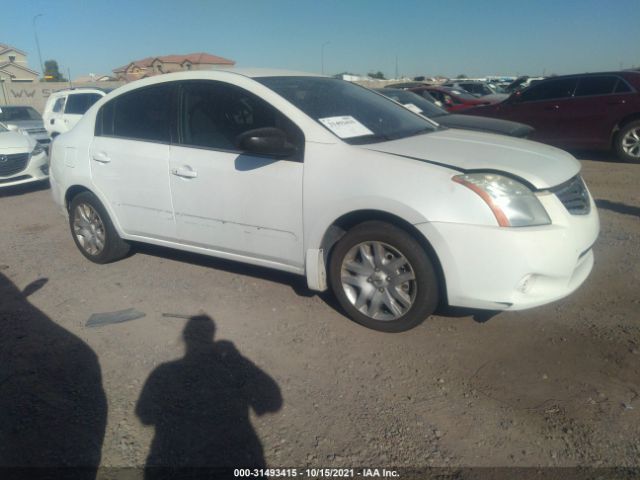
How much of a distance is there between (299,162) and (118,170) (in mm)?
1852

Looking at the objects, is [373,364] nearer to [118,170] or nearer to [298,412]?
[298,412]

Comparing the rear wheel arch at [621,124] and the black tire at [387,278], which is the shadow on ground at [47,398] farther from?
the rear wheel arch at [621,124]

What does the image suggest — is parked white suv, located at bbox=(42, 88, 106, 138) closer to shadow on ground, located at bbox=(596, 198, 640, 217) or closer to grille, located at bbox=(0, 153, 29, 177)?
grille, located at bbox=(0, 153, 29, 177)

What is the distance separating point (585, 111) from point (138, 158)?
337 inches

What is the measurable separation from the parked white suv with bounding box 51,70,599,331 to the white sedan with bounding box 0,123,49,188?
483 centimetres

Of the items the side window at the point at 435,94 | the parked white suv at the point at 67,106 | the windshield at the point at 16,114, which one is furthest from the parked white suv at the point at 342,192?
the side window at the point at 435,94

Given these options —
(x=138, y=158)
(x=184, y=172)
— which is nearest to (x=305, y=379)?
(x=184, y=172)

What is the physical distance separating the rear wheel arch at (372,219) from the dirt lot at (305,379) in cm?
48

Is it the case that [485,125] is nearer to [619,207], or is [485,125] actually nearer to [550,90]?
[619,207]

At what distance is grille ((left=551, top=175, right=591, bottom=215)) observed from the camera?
10.8ft

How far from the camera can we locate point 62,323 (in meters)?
3.93

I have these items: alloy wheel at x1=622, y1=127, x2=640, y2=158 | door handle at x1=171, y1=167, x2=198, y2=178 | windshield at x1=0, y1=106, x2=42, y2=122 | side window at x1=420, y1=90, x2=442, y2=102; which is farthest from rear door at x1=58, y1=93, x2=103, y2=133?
alloy wheel at x1=622, y1=127, x2=640, y2=158

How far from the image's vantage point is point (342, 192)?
11.2 ft

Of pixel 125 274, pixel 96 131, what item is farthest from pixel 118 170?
pixel 125 274
